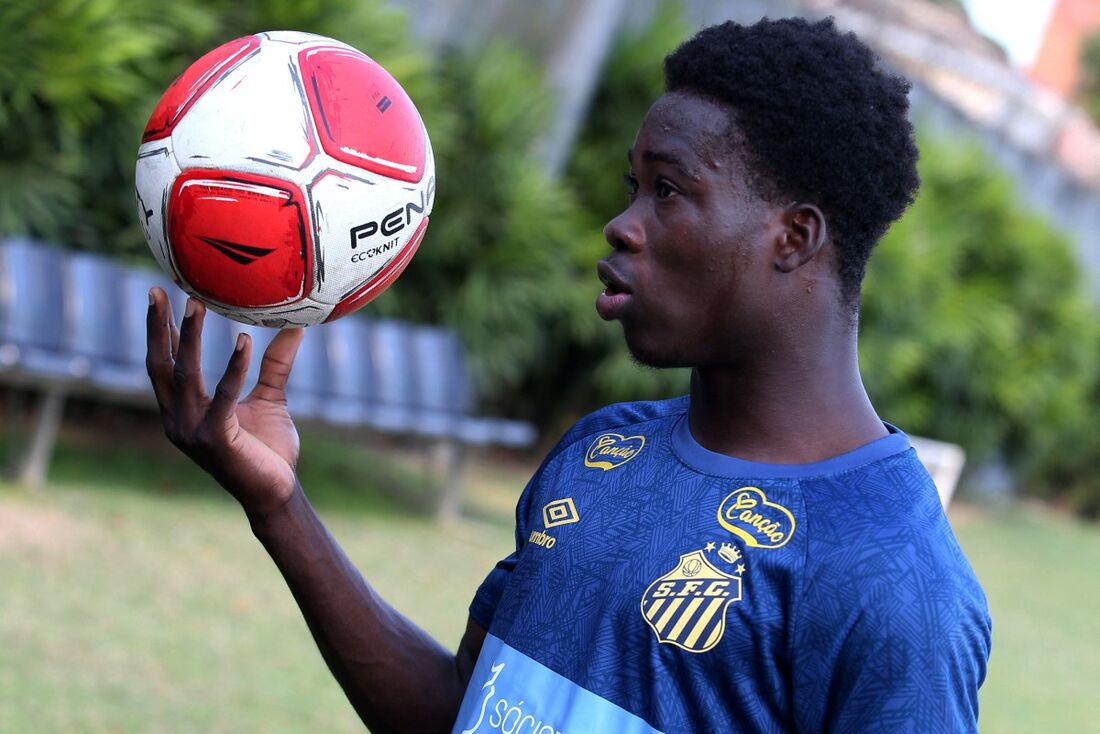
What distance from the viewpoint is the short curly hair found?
68.1 inches

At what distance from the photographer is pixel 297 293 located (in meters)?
2.14

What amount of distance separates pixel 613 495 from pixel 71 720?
10.5ft

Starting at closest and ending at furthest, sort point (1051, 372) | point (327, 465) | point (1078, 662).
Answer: point (1078, 662)
point (327, 465)
point (1051, 372)

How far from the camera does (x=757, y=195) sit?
1746 millimetres

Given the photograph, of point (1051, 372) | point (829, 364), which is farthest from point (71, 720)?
point (1051, 372)

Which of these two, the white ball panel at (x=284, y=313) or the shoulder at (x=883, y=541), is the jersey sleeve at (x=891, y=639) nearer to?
the shoulder at (x=883, y=541)

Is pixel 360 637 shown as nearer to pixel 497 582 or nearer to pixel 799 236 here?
pixel 497 582

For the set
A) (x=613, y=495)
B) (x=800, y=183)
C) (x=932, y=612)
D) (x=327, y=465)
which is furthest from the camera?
(x=327, y=465)

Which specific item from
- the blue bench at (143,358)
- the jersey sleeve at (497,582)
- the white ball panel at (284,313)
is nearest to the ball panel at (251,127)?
the white ball panel at (284,313)

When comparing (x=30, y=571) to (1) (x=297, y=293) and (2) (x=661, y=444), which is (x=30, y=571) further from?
(2) (x=661, y=444)

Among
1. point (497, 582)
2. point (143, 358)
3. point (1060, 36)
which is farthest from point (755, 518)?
point (1060, 36)

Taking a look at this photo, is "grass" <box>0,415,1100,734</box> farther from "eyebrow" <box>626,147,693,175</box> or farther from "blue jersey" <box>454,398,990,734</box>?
"eyebrow" <box>626,147,693,175</box>

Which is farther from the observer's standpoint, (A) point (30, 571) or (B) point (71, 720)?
(A) point (30, 571)

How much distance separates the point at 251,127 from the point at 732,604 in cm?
108
